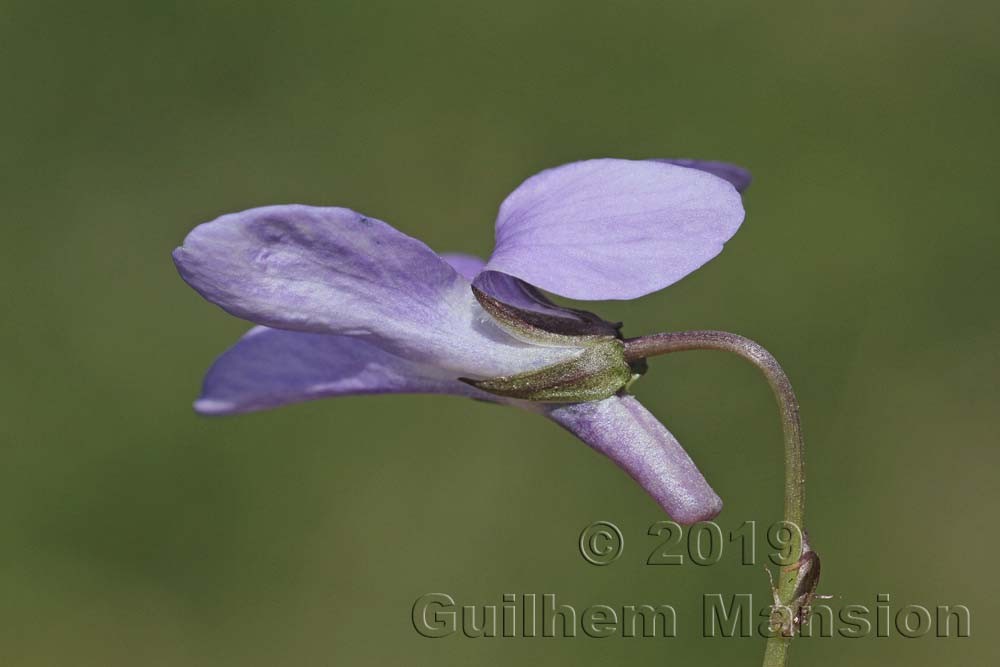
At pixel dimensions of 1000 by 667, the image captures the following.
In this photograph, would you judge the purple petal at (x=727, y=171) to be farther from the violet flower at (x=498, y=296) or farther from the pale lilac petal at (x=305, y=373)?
the pale lilac petal at (x=305, y=373)

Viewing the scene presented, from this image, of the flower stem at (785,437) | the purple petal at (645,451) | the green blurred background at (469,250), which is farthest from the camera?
the green blurred background at (469,250)

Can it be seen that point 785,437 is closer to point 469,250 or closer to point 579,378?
point 579,378

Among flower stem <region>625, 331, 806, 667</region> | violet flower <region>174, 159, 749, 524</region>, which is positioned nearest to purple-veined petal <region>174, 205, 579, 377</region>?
violet flower <region>174, 159, 749, 524</region>

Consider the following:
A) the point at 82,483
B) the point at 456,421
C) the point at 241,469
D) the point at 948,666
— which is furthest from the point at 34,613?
the point at 948,666

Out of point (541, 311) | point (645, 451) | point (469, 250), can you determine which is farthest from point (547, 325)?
point (469, 250)

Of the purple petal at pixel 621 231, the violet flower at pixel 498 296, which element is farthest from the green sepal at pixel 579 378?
the purple petal at pixel 621 231

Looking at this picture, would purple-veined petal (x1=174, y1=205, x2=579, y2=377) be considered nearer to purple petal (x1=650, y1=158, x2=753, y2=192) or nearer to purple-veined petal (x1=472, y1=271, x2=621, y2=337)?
purple-veined petal (x1=472, y1=271, x2=621, y2=337)
